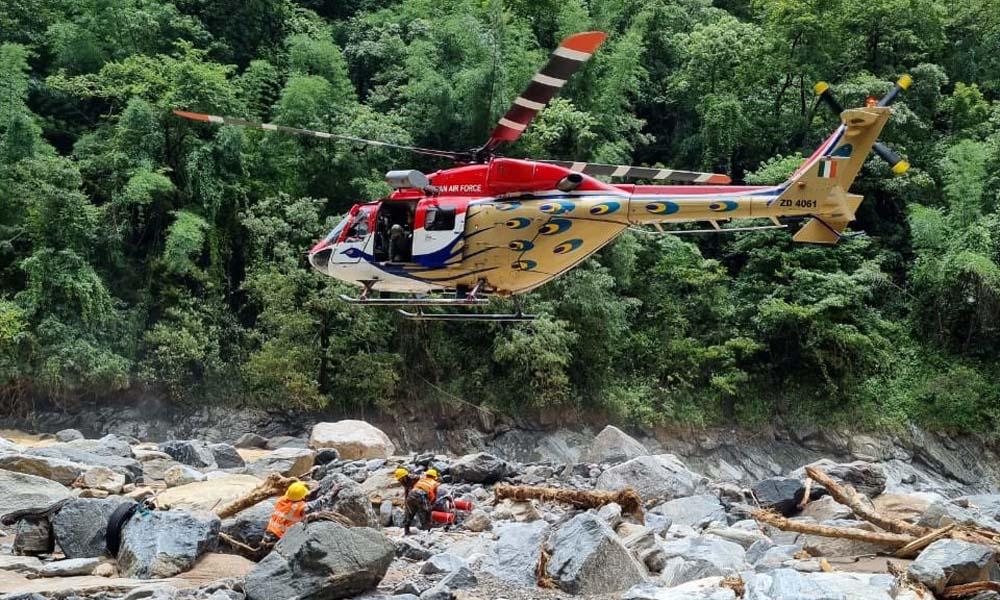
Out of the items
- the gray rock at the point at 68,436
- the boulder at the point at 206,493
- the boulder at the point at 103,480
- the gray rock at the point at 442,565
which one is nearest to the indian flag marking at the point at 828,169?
the gray rock at the point at 442,565

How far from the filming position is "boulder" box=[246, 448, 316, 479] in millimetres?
13008

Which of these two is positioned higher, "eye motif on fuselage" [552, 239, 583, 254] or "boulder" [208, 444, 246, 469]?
"eye motif on fuselage" [552, 239, 583, 254]

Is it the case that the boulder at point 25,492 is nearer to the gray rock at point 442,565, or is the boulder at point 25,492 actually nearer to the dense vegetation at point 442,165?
the gray rock at point 442,565

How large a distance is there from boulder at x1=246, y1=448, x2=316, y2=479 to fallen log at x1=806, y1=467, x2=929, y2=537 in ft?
22.1

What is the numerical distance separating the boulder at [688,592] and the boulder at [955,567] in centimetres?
157

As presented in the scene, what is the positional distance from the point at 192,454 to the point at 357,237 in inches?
215

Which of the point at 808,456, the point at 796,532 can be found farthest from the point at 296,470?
the point at 808,456

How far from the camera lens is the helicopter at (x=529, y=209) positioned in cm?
970

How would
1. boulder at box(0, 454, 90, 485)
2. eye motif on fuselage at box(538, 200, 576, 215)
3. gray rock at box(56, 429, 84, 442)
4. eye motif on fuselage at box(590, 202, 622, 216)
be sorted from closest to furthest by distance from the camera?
eye motif on fuselage at box(590, 202, 622, 216)
eye motif on fuselage at box(538, 200, 576, 215)
boulder at box(0, 454, 90, 485)
gray rock at box(56, 429, 84, 442)

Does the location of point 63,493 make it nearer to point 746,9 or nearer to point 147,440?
point 147,440

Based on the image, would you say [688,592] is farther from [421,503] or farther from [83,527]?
[83,527]

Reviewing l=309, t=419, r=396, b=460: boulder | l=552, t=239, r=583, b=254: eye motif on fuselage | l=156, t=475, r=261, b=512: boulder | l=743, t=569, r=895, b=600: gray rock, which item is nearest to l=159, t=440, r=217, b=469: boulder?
l=309, t=419, r=396, b=460: boulder

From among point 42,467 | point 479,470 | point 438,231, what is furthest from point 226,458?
point 438,231

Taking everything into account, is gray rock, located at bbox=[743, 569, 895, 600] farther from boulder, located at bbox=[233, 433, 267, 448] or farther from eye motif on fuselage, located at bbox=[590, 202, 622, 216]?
boulder, located at bbox=[233, 433, 267, 448]
